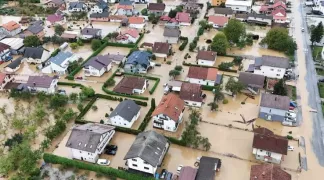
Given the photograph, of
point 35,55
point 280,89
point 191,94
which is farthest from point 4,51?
point 280,89

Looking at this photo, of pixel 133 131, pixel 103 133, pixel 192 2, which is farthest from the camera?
pixel 192 2

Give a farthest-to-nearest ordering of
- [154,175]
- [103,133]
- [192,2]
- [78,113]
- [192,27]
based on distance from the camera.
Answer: [192,2] < [192,27] < [78,113] < [103,133] < [154,175]

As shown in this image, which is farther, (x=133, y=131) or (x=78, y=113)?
(x=78, y=113)

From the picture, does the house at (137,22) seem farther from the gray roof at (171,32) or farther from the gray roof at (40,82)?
the gray roof at (40,82)

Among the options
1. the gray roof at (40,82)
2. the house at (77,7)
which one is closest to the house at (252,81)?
the gray roof at (40,82)

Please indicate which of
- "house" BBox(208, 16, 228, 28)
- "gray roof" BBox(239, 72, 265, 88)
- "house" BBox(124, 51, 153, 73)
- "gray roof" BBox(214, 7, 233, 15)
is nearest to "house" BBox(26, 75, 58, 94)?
"house" BBox(124, 51, 153, 73)

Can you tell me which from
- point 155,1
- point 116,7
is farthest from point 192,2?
point 116,7

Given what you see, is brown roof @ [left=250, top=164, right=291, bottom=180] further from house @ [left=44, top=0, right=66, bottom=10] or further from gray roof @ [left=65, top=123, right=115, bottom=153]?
house @ [left=44, top=0, right=66, bottom=10]

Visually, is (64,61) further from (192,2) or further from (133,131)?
(192,2)
